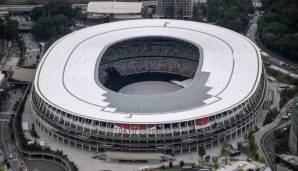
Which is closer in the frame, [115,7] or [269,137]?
[269,137]

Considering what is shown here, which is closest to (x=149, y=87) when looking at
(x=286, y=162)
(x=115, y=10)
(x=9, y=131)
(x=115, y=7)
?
(x=9, y=131)

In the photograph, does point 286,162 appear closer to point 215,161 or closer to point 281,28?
point 215,161

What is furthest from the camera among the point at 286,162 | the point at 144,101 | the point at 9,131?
the point at 9,131

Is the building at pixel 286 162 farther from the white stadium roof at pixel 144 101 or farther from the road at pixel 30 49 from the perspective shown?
the road at pixel 30 49

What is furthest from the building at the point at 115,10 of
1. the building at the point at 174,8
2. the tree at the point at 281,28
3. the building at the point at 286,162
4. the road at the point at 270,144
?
the building at the point at 286,162

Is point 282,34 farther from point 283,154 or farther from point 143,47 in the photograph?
point 283,154

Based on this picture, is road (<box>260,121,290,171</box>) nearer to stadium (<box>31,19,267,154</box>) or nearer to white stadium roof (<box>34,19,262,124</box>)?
stadium (<box>31,19,267,154</box>)

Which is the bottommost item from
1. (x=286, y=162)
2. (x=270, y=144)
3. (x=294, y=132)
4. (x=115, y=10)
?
(x=270, y=144)

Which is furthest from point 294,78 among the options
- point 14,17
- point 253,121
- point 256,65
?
point 14,17
